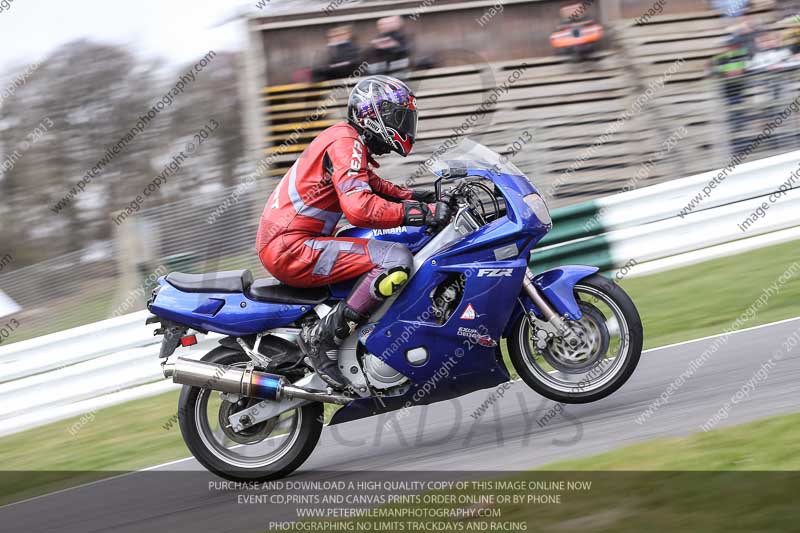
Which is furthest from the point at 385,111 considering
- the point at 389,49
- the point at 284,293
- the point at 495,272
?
the point at 389,49

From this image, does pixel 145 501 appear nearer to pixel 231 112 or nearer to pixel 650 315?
pixel 650 315

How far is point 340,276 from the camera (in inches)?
210

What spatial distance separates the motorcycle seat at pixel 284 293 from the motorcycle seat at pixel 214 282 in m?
0.06

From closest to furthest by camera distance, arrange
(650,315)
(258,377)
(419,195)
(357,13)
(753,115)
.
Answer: (258,377) < (419,195) < (650,315) < (753,115) < (357,13)

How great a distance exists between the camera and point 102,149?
15852 millimetres

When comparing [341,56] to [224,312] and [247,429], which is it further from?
[247,429]

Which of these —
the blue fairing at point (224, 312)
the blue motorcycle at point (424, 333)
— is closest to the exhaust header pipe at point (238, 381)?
the blue motorcycle at point (424, 333)

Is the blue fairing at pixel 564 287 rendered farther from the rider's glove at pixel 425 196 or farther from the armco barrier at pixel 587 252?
the armco barrier at pixel 587 252

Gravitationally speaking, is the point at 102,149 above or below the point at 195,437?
below

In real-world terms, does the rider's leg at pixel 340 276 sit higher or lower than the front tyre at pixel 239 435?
higher

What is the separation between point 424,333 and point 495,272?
0.52m

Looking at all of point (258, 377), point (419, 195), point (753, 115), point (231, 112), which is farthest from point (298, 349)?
point (231, 112)

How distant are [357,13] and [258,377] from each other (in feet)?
28.9

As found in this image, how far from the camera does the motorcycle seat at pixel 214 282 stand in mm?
5414
